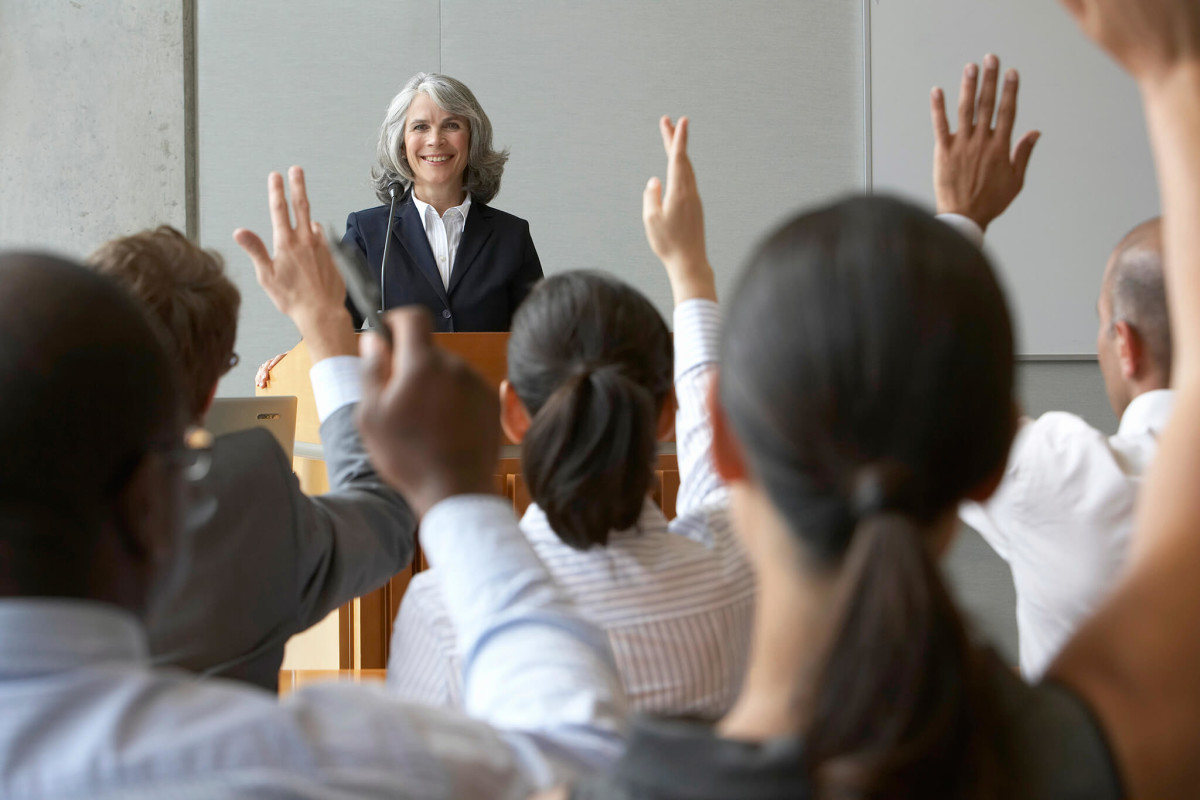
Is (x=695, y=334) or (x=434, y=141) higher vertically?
(x=434, y=141)

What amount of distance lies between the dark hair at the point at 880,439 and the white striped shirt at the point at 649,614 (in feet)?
1.99

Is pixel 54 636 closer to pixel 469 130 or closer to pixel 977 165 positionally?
pixel 977 165

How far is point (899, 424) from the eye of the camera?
1.73 ft

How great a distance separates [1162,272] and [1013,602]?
141 inches

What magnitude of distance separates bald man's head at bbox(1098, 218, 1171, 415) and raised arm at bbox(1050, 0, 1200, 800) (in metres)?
0.77

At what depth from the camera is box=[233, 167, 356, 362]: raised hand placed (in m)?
1.29

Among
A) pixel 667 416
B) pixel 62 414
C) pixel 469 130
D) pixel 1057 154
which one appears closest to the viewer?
pixel 62 414

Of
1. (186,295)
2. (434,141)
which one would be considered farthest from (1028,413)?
(186,295)

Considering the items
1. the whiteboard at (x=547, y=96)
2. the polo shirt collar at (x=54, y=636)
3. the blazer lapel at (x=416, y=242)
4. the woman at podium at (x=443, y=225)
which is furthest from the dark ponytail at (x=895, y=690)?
the whiteboard at (x=547, y=96)

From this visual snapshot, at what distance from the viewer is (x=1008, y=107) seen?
133 centimetres

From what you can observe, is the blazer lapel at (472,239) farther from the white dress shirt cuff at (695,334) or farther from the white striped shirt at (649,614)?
the white striped shirt at (649,614)

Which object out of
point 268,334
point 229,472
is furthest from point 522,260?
point 229,472

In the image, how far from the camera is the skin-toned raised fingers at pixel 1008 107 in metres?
1.30

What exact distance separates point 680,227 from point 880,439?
1003 mm
